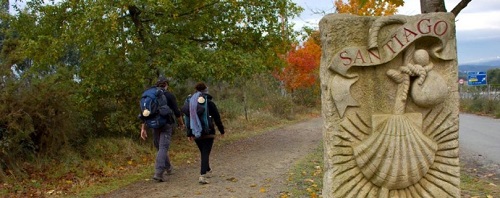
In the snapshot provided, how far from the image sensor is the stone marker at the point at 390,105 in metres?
4.36

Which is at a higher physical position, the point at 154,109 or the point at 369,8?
the point at 369,8

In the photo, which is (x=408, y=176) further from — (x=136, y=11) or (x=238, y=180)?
(x=136, y=11)

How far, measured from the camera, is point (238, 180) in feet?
28.6

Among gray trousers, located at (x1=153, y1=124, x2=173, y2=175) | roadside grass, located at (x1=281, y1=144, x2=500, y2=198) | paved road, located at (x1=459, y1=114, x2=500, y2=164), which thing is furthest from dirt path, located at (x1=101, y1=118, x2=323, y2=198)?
paved road, located at (x1=459, y1=114, x2=500, y2=164)

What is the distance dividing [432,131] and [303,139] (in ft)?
36.5

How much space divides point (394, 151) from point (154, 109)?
15.8 feet

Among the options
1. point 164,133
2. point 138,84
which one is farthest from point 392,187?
point 138,84

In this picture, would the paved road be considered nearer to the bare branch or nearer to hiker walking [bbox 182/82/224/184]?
the bare branch

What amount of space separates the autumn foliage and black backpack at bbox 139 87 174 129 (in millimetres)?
15240

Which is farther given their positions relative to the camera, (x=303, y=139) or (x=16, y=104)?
(x=303, y=139)

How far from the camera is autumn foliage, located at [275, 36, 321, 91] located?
77.4ft

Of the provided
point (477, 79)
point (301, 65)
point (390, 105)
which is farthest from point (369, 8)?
point (477, 79)

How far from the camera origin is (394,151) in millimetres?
4328

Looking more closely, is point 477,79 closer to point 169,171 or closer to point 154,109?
point 169,171
